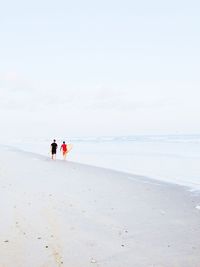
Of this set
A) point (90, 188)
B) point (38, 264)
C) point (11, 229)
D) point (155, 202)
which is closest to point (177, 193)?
point (155, 202)

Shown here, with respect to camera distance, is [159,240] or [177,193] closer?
[159,240]

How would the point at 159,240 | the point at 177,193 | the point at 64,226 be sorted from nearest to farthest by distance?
the point at 159,240, the point at 64,226, the point at 177,193

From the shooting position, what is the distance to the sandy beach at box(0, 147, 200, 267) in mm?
7383

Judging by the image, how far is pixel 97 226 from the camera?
9.73 metres

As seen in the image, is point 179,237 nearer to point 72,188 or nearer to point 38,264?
point 38,264

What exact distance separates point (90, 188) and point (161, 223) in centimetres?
610

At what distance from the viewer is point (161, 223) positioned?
1016 centimetres

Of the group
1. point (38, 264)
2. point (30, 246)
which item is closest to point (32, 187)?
point (30, 246)

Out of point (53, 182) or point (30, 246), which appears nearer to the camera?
point (30, 246)

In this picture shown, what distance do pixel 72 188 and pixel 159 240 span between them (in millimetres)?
7477

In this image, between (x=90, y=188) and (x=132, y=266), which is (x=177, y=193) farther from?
(x=132, y=266)

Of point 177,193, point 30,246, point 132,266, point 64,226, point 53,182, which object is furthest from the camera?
point 53,182

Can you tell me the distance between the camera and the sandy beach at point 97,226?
24.2ft

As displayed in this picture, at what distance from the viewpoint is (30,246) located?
7.98 m
